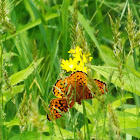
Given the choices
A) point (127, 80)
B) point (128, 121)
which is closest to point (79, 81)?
point (127, 80)

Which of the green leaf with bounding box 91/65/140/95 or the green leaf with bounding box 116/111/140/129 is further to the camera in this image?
the green leaf with bounding box 91/65/140/95

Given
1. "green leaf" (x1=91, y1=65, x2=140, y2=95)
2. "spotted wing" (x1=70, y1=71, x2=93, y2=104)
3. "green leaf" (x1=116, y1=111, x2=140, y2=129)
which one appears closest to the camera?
"green leaf" (x1=116, y1=111, x2=140, y2=129)

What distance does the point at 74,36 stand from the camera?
1.48 meters

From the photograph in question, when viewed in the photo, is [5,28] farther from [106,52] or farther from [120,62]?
[106,52]

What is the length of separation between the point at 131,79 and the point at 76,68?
26 cm

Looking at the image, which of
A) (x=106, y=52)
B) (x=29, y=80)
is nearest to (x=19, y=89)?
(x=29, y=80)

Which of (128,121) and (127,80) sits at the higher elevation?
(127,80)

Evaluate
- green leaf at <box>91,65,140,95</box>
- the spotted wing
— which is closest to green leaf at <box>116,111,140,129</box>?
green leaf at <box>91,65,140,95</box>

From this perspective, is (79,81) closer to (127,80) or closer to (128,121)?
(127,80)

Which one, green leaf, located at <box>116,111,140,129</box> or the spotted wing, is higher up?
the spotted wing

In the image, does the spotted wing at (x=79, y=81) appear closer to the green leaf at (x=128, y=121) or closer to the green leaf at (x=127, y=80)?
the green leaf at (x=127, y=80)

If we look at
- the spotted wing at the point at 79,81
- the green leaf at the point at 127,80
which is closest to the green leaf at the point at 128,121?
the green leaf at the point at 127,80

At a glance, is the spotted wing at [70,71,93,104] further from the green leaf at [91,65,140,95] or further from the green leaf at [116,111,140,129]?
the green leaf at [116,111,140,129]

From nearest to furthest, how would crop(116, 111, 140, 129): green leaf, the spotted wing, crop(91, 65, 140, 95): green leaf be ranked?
crop(116, 111, 140, 129): green leaf < crop(91, 65, 140, 95): green leaf < the spotted wing
